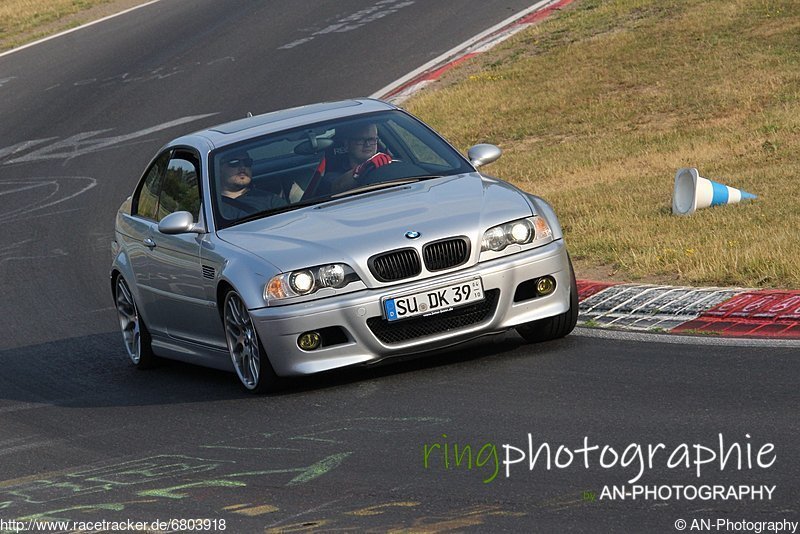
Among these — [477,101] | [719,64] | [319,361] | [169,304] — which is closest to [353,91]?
[477,101]

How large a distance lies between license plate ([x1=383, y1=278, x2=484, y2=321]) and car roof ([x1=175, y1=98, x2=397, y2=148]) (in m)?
2.04

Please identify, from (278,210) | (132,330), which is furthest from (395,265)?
(132,330)

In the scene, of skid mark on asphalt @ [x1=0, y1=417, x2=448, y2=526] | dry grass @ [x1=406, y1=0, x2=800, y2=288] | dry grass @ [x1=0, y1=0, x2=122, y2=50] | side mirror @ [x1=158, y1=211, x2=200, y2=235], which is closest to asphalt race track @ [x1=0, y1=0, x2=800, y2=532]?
skid mark on asphalt @ [x1=0, y1=417, x2=448, y2=526]

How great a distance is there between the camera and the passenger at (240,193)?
9.52 meters

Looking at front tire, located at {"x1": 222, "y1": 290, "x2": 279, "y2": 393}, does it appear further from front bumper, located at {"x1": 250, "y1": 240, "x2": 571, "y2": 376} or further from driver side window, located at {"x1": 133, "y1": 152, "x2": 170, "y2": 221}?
driver side window, located at {"x1": 133, "y1": 152, "x2": 170, "y2": 221}

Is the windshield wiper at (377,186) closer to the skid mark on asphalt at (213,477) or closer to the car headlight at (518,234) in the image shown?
the car headlight at (518,234)

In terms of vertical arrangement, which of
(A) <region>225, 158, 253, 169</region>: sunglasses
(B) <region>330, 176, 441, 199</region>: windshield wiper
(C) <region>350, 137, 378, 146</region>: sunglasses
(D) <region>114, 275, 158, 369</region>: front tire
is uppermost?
(A) <region>225, 158, 253, 169</region>: sunglasses

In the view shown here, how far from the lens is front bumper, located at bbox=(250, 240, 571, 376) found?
27.8 feet

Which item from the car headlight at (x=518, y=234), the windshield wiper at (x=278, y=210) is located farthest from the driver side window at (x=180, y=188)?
the car headlight at (x=518, y=234)

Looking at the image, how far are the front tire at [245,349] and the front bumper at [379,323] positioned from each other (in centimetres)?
13

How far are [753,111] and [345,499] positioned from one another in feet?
45.8

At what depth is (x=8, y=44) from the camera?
33.2 m

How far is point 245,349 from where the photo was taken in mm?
8984

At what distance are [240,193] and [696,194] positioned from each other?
5056mm
